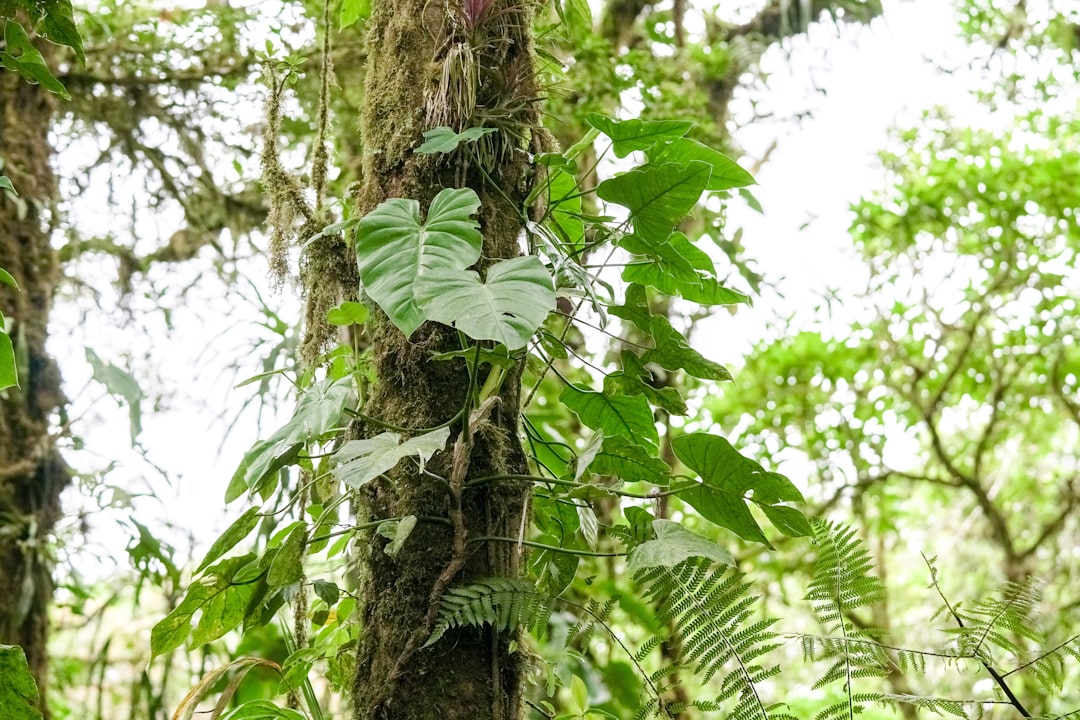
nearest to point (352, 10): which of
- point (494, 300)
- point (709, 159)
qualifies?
point (709, 159)

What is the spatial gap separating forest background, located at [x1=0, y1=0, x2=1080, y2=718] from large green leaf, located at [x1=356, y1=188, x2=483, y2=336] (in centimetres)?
19

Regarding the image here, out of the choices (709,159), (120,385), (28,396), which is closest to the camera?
(709,159)

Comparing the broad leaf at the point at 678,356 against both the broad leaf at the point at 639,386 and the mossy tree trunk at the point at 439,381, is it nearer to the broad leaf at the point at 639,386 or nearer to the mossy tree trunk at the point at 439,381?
the broad leaf at the point at 639,386

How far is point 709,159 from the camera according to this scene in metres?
1.26

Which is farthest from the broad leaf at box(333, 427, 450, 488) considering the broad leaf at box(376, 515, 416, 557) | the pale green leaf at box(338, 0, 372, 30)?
the pale green leaf at box(338, 0, 372, 30)

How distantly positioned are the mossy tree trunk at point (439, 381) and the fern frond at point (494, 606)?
0.13 ft

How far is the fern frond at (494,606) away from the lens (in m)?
1.01

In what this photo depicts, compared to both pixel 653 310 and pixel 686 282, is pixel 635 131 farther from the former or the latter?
pixel 653 310

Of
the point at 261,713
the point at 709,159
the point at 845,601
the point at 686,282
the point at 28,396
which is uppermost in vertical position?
the point at 28,396

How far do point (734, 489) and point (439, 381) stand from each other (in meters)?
0.38

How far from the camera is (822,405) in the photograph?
4.23 metres

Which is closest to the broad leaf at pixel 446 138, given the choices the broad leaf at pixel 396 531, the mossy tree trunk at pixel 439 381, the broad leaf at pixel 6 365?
the mossy tree trunk at pixel 439 381

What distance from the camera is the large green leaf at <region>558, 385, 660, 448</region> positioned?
4.41ft

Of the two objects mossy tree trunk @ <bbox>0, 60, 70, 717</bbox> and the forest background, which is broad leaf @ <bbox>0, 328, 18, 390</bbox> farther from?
mossy tree trunk @ <bbox>0, 60, 70, 717</bbox>
